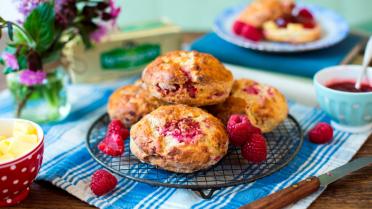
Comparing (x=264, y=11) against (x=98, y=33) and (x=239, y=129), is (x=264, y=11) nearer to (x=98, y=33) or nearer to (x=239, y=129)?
(x=98, y=33)

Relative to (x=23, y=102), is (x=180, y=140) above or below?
above

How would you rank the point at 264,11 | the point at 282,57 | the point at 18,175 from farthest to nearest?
the point at 264,11, the point at 282,57, the point at 18,175

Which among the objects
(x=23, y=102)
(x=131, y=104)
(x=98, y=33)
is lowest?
(x=23, y=102)

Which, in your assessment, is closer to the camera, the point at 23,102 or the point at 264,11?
the point at 23,102

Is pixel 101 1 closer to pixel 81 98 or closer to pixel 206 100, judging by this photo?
pixel 81 98

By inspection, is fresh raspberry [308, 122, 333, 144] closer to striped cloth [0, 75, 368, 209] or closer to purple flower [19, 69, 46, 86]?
striped cloth [0, 75, 368, 209]

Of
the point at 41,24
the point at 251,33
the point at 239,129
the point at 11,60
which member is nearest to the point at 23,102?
the point at 11,60

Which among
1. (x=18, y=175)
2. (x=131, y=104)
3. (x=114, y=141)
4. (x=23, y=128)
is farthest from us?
(x=131, y=104)
